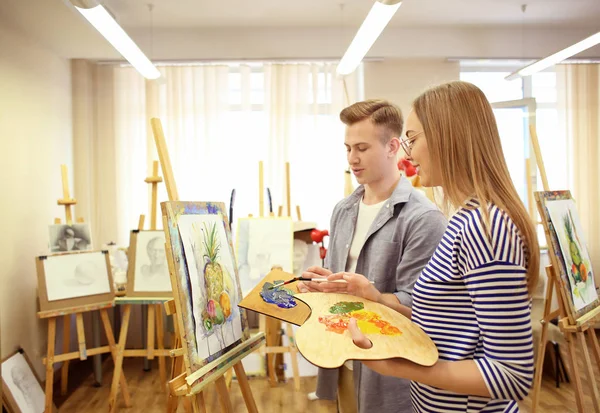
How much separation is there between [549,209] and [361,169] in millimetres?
1428

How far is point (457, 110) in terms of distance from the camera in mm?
1057

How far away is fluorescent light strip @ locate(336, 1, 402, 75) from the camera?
284 centimetres

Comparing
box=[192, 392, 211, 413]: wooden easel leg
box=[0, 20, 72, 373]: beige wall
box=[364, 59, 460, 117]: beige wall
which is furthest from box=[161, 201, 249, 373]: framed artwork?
box=[364, 59, 460, 117]: beige wall

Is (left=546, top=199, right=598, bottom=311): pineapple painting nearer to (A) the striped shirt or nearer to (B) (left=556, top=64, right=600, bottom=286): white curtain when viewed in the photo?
(A) the striped shirt

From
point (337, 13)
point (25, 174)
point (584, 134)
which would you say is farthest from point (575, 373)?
point (25, 174)

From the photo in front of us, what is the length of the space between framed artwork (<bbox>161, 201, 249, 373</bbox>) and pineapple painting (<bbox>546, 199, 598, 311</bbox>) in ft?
5.88

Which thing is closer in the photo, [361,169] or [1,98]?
[361,169]

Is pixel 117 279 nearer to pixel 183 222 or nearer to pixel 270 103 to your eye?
pixel 270 103

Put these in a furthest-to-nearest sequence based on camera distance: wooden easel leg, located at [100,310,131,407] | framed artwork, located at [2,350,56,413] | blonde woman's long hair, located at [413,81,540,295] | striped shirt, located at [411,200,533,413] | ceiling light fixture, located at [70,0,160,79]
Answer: wooden easel leg, located at [100,310,131,407]
framed artwork, located at [2,350,56,413]
ceiling light fixture, located at [70,0,160,79]
blonde woman's long hair, located at [413,81,540,295]
striped shirt, located at [411,200,533,413]

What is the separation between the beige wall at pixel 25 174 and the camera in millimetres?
3258

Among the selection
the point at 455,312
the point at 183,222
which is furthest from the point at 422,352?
the point at 183,222

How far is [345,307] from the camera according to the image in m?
1.26

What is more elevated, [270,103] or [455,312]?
[270,103]

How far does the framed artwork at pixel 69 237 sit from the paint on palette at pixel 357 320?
2.85m
